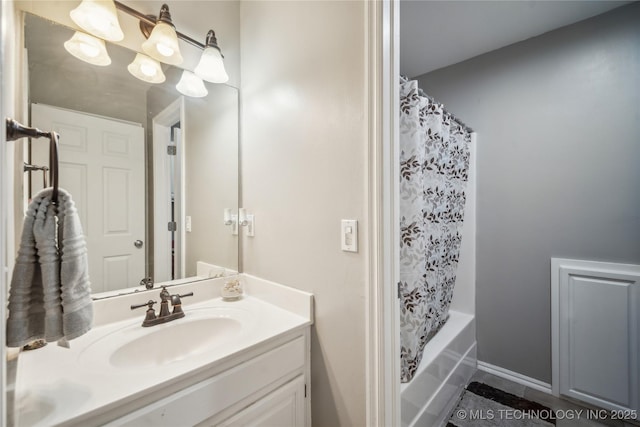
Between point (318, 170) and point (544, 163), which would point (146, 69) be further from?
point (544, 163)

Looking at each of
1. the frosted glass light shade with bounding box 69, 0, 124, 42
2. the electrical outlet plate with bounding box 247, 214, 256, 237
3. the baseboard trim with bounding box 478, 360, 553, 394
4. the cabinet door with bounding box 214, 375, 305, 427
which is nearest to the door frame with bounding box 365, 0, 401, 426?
the cabinet door with bounding box 214, 375, 305, 427

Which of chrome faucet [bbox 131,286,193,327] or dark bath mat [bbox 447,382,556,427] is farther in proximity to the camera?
dark bath mat [bbox 447,382,556,427]

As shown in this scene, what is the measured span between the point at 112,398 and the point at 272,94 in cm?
122

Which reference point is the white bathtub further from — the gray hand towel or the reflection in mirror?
the gray hand towel

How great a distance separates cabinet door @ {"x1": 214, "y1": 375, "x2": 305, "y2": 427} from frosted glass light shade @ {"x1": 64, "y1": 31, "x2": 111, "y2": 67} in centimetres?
138

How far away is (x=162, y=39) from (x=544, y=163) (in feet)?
7.46

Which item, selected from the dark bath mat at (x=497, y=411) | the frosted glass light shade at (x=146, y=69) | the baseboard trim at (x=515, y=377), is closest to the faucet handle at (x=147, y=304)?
the frosted glass light shade at (x=146, y=69)

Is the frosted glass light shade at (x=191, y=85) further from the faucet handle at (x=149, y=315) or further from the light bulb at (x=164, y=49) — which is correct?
the faucet handle at (x=149, y=315)

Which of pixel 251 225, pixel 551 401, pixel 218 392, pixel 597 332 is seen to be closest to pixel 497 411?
pixel 551 401

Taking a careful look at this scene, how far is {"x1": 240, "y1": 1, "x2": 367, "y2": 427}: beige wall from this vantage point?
97cm

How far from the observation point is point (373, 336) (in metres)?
0.93

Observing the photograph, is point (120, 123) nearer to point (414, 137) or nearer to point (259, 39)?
point (259, 39)

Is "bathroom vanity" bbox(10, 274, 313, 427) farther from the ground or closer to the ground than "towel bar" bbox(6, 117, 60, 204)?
closer to the ground

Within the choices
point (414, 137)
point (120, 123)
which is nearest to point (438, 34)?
point (414, 137)
